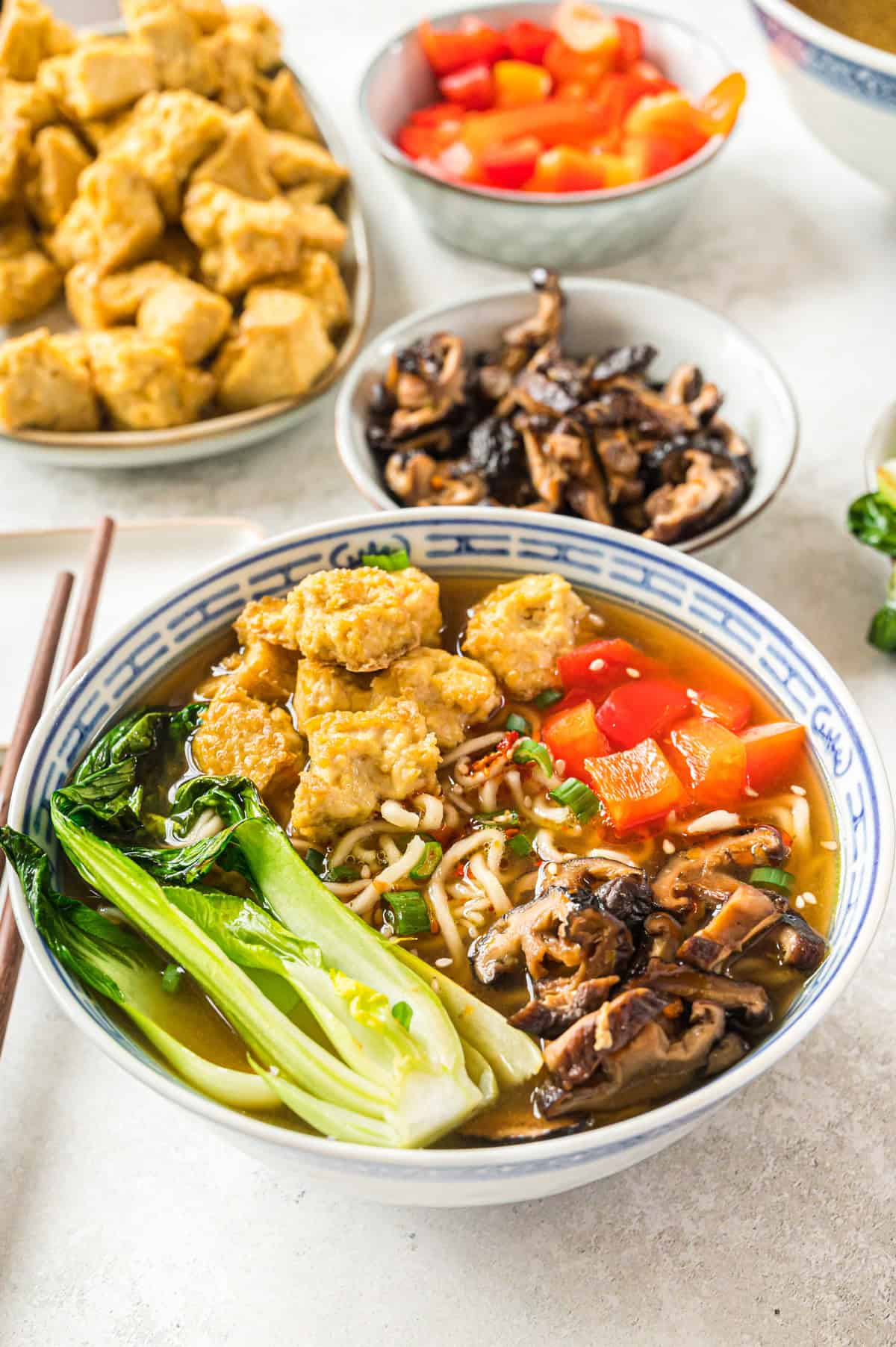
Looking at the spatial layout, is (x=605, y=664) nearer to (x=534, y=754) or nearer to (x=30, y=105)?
(x=534, y=754)

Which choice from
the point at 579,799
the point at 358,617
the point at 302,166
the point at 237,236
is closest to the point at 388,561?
the point at 358,617

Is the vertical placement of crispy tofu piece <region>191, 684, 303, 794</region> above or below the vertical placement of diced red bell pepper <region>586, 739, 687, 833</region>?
above

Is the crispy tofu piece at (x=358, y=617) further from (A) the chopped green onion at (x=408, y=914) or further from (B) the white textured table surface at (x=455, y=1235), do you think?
(B) the white textured table surface at (x=455, y=1235)

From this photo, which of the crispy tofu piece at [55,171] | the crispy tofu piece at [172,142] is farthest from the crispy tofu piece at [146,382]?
the crispy tofu piece at [55,171]

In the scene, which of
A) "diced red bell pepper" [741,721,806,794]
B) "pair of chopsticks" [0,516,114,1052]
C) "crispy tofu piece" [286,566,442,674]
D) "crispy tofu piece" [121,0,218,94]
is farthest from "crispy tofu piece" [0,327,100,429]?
"diced red bell pepper" [741,721,806,794]

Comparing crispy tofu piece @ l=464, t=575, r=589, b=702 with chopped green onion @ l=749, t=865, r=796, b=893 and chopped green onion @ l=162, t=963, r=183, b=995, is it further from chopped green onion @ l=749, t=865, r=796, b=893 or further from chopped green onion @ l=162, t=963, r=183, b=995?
chopped green onion @ l=162, t=963, r=183, b=995

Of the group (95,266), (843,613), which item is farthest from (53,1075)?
(95,266)

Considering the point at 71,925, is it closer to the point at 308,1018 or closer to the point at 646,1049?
the point at 308,1018
